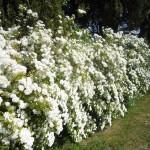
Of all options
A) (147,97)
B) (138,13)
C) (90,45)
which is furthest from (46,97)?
(138,13)

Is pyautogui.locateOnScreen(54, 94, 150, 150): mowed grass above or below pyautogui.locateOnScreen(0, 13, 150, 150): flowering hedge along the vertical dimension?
below

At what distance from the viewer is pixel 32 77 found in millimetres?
6418

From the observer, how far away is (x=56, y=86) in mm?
6867

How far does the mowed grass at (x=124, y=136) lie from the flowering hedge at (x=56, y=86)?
0.52 ft

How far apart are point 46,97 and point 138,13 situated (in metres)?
13.0

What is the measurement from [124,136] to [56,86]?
2881 mm

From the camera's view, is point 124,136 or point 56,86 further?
point 124,136

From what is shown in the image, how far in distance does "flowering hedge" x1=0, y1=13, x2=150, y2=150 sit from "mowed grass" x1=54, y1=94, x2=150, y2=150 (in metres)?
0.16

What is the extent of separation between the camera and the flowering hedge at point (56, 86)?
5801mm

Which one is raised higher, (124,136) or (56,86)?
(56,86)

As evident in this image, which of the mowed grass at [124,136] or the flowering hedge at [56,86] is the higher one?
the flowering hedge at [56,86]

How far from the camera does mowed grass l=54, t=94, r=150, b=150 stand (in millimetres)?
8414

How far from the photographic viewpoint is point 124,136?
927 cm

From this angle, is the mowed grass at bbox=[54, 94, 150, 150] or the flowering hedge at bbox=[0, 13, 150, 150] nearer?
the flowering hedge at bbox=[0, 13, 150, 150]
